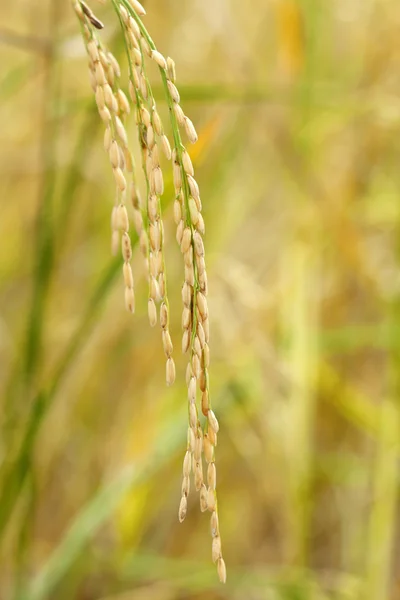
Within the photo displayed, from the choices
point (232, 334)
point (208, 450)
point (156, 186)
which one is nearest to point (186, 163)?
point (156, 186)

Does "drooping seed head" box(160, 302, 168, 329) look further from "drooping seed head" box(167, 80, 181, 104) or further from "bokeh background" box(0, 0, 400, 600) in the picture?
"bokeh background" box(0, 0, 400, 600)

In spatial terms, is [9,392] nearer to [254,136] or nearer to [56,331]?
[56,331]

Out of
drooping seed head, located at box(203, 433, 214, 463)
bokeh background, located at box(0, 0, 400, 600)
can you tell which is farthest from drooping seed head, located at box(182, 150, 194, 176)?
bokeh background, located at box(0, 0, 400, 600)

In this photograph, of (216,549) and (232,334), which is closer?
(216,549)

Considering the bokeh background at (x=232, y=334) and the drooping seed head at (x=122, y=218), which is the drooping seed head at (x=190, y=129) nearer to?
the drooping seed head at (x=122, y=218)

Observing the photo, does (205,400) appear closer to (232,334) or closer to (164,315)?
(164,315)

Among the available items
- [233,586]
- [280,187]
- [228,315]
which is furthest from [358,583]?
[280,187]
